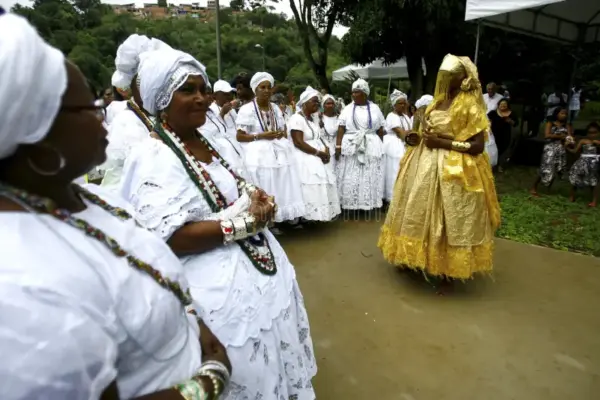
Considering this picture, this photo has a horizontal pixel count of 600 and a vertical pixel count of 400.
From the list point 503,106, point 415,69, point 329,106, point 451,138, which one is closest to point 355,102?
point 329,106

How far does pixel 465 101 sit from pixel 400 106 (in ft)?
12.0

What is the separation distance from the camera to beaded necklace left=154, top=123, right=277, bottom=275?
5.70 feet

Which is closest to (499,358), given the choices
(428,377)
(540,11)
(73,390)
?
(428,377)

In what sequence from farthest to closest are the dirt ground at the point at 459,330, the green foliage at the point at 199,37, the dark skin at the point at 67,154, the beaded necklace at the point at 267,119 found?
the green foliage at the point at 199,37
the beaded necklace at the point at 267,119
the dirt ground at the point at 459,330
the dark skin at the point at 67,154

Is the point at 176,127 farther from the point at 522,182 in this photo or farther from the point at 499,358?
the point at 522,182

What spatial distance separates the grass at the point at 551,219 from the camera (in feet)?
17.6

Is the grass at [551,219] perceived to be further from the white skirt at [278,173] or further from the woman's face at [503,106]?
the white skirt at [278,173]

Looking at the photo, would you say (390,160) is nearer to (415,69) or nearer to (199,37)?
(415,69)

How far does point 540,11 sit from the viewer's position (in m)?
8.22

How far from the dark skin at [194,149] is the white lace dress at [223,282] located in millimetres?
46

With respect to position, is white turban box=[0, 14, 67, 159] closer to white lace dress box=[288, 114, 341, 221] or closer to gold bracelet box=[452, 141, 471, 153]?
gold bracelet box=[452, 141, 471, 153]

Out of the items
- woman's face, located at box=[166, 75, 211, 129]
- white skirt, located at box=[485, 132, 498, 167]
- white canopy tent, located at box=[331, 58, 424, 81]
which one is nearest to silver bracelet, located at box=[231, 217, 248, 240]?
woman's face, located at box=[166, 75, 211, 129]

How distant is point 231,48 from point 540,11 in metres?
39.8

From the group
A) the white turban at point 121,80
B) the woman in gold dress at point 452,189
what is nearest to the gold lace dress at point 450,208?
the woman in gold dress at point 452,189
